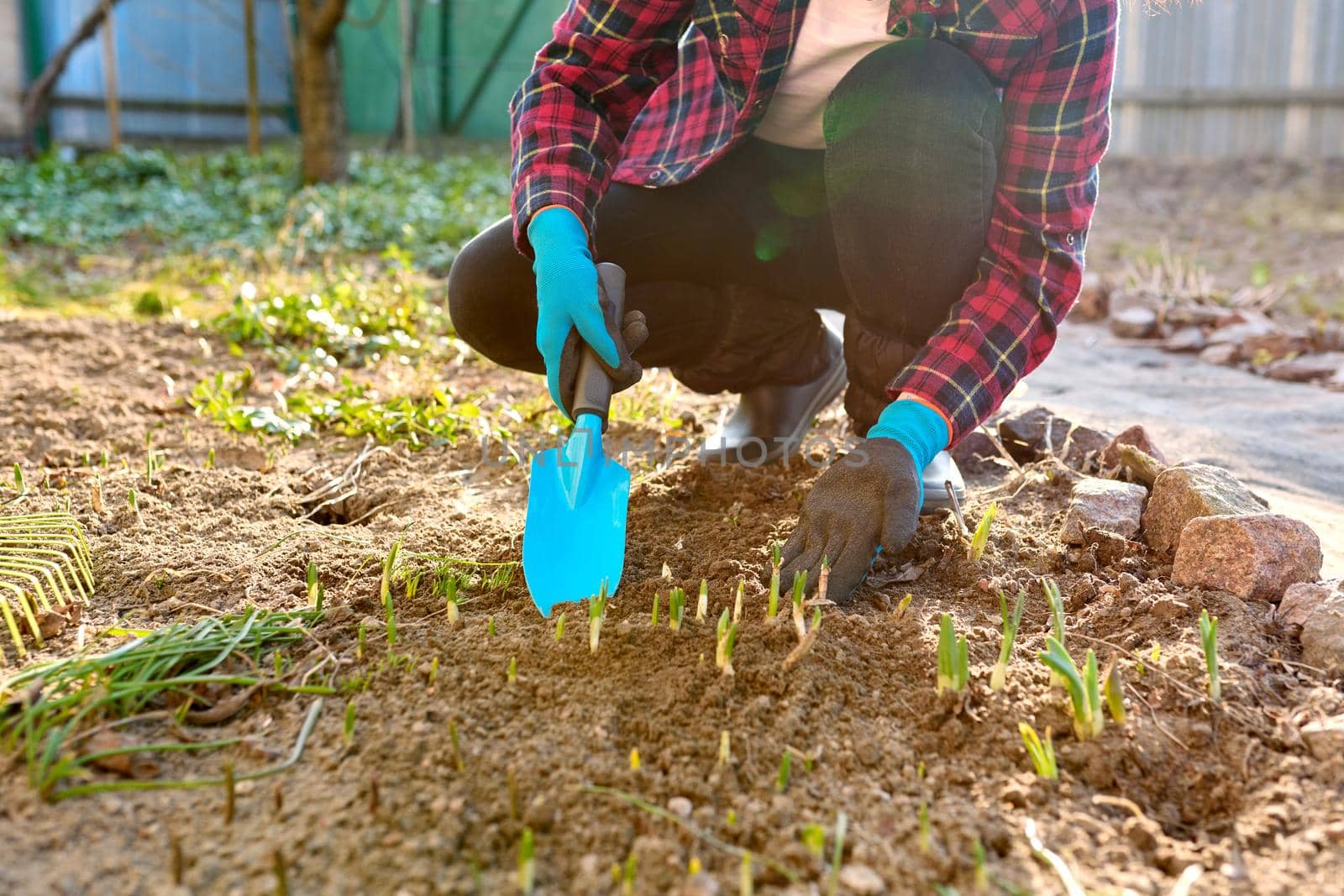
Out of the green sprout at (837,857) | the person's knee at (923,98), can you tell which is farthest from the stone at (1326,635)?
the person's knee at (923,98)

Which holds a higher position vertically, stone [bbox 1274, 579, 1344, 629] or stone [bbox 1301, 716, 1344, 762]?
stone [bbox 1274, 579, 1344, 629]

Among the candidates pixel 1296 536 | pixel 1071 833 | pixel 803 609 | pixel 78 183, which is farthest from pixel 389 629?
pixel 78 183

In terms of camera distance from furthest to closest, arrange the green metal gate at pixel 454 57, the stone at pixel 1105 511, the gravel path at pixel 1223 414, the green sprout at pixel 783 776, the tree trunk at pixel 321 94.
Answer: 1. the green metal gate at pixel 454 57
2. the tree trunk at pixel 321 94
3. the gravel path at pixel 1223 414
4. the stone at pixel 1105 511
5. the green sprout at pixel 783 776

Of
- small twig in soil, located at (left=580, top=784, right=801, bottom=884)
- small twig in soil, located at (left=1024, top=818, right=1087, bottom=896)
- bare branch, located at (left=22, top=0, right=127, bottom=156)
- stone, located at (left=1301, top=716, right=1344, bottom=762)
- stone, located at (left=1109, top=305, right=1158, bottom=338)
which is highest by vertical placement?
bare branch, located at (left=22, top=0, right=127, bottom=156)

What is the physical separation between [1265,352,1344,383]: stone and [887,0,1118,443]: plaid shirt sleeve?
185 cm

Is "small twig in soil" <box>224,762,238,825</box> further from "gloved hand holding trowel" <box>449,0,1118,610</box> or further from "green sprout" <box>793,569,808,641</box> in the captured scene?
"green sprout" <box>793,569,808,641</box>

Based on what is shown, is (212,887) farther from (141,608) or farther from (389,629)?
(141,608)

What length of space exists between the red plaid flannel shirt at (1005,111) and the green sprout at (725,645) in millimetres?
501

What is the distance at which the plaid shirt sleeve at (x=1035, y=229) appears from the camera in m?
1.57

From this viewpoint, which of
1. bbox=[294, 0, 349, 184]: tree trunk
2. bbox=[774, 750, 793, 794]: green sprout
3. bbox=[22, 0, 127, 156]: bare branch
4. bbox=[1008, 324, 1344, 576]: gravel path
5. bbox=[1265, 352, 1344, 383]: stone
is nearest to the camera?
bbox=[774, 750, 793, 794]: green sprout

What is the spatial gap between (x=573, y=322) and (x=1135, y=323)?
2.88 metres

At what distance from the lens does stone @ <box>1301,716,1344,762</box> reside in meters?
1.13

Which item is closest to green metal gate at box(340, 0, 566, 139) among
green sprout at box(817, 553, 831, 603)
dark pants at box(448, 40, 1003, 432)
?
dark pants at box(448, 40, 1003, 432)

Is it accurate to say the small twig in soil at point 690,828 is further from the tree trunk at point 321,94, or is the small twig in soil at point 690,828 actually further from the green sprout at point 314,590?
the tree trunk at point 321,94
